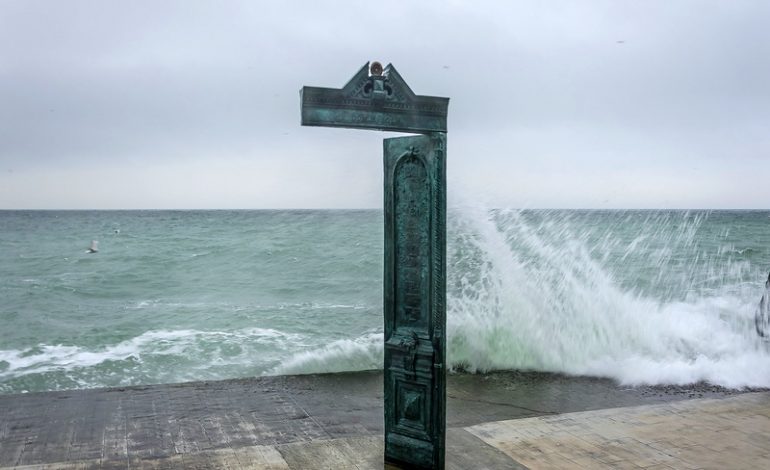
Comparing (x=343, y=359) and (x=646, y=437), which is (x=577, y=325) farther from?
(x=646, y=437)

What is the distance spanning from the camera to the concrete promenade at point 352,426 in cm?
476

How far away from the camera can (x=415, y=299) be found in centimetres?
452

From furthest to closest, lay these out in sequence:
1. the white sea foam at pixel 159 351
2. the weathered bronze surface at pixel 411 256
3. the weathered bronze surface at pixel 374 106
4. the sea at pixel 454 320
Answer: the white sea foam at pixel 159 351 → the sea at pixel 454 320 → the weathered bronze surface at pixel 411 256 → the weathered bronze surface at pixel 374 106

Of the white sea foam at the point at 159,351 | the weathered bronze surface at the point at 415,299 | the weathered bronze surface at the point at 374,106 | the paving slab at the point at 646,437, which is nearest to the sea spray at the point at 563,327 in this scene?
the paving slab at the point at 646,437

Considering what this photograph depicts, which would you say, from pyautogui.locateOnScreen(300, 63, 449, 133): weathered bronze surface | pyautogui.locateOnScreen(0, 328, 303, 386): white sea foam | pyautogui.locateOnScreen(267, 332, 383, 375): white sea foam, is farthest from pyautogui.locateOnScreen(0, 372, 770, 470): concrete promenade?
pyautogui.locateOnScreen(0, 328, 303, 386): white sea foam

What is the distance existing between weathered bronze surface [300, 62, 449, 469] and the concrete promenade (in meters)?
0.39

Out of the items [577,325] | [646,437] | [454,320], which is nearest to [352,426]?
[646,437]

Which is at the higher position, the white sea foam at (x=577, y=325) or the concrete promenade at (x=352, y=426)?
the white sea foam at (x=577, y=325)

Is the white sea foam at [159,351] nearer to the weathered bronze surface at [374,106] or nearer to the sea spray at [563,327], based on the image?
the sea spray at [563,327]

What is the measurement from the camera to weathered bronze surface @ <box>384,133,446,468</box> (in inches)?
173

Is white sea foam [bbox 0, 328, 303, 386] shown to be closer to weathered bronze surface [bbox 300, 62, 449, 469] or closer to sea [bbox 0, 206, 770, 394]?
sea [bbox 0, 206, 770, 394]

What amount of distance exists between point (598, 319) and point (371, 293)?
1099 centimetres

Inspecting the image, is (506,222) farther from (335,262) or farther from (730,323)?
(335,262)

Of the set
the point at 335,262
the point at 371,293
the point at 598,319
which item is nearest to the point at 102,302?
the point at 371,293
